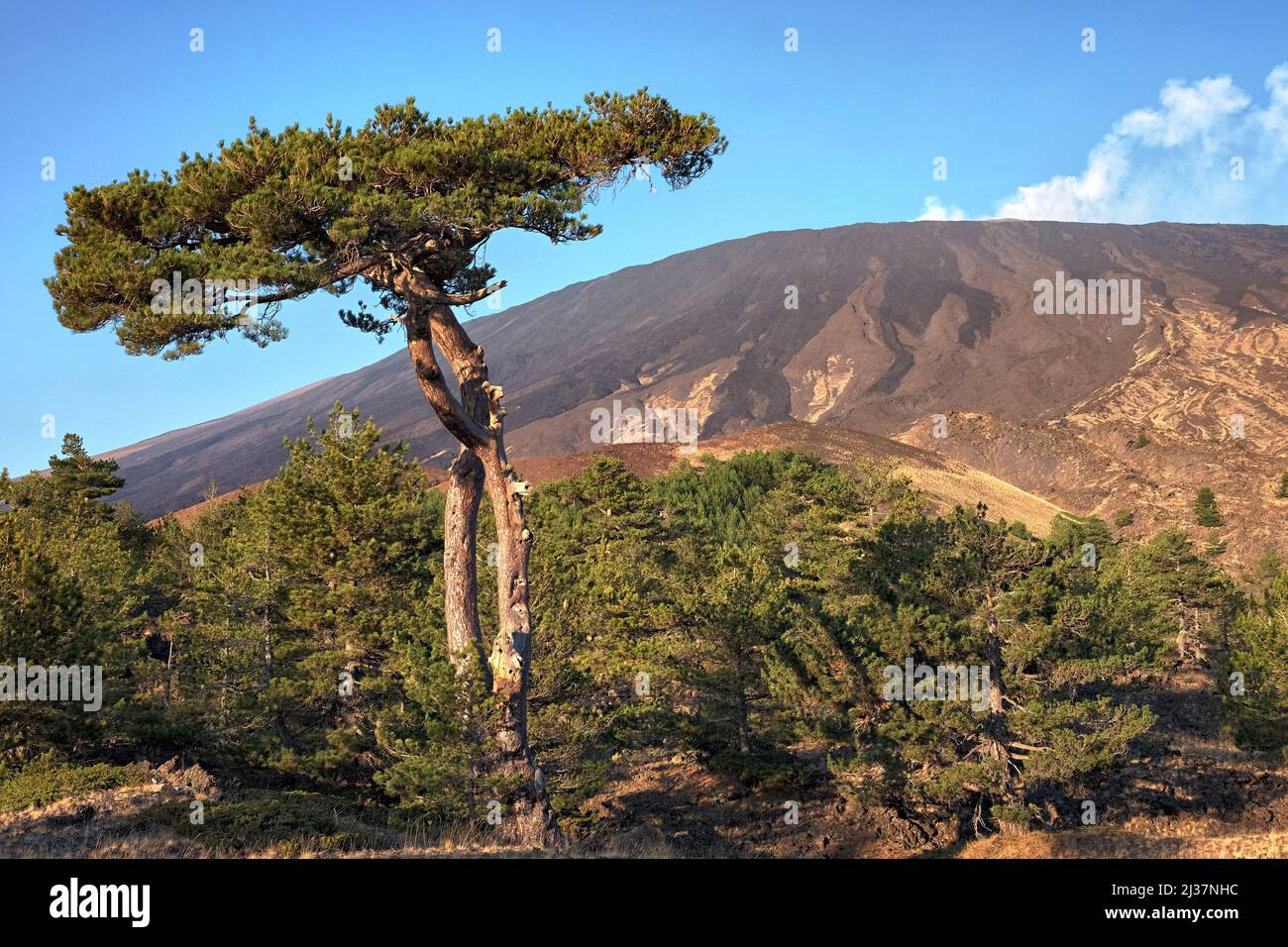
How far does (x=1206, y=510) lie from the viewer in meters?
81.5

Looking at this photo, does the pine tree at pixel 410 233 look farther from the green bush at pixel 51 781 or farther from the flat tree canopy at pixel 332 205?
the green bush at pixel 51 781

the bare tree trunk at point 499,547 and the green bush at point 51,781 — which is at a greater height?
the bare tree trunk at point 499,547

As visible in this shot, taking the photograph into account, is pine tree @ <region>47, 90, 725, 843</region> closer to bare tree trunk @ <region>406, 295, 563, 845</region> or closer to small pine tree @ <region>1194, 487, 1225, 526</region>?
bare tree trunk @ <region>406, 295, 563, 845</region>

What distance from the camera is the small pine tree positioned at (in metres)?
80.1

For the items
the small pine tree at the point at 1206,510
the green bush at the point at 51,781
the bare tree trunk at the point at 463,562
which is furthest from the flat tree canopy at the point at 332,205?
the small pine tree at the point at 1206,510

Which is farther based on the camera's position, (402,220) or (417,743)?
(417,743)

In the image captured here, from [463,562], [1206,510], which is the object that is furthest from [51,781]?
[1206,510]

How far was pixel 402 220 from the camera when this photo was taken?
12680mm

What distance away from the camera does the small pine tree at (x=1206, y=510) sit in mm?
80125

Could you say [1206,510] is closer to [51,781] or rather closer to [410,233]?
[410,233]

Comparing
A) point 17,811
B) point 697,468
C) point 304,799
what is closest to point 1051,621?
point 304,799
